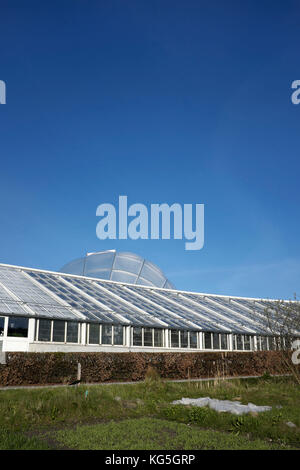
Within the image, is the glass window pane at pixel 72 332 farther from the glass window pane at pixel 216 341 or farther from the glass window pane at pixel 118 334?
the glass window pane at pixel 216 341

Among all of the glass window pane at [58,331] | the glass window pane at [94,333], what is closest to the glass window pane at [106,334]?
the glass window pane at [94,333]

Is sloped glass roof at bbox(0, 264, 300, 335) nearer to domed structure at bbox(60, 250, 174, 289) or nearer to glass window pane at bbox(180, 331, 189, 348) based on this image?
glass window pane at bbox(180, 331, 189, 348)

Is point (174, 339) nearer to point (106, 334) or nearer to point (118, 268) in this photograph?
point (106, 334)

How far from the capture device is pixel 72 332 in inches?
1199

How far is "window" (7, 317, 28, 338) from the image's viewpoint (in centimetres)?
2751

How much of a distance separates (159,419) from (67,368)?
512 inches

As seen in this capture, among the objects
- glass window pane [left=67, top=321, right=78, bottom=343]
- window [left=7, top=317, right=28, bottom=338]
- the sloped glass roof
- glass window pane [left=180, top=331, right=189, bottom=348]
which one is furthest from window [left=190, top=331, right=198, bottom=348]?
window [left=7, top=317, right=28, bottom=338]

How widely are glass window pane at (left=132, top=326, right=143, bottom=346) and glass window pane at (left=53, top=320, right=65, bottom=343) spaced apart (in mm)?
5995

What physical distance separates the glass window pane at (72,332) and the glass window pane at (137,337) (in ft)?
16.1

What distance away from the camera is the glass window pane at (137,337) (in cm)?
3338

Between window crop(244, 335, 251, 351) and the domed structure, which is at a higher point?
the domed structure

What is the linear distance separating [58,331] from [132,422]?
19.4 m
